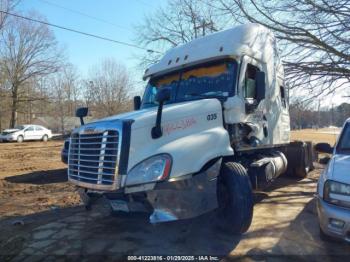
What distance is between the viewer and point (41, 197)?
9266 millimetres

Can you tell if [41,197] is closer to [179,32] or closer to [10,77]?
[179,32]

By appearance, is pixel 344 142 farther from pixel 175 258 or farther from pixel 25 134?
A: pixel 25 134

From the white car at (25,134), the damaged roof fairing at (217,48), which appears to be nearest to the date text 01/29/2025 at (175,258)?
the damaged roof fairing at (217,48)

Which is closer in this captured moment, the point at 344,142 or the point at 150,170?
the point at 150,170

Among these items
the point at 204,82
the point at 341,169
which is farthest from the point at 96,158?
the point at 341,169

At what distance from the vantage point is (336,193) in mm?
4645

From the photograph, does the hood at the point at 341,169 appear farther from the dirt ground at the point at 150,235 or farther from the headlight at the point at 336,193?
the dirt ground at the point at 150,235

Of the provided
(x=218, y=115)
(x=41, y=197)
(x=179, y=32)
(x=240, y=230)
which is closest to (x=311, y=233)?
(x=240, y=230)

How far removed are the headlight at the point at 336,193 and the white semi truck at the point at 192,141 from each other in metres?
1.17

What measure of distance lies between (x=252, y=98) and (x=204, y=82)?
92 centimetres

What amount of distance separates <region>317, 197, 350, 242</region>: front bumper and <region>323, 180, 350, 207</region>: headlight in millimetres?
61

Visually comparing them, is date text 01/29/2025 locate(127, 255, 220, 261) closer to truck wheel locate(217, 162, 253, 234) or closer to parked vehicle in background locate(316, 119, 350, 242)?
truck wheel locate(217, 162, 253, 234)

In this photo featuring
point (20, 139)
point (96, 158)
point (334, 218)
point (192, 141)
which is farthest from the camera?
point (20, 139)

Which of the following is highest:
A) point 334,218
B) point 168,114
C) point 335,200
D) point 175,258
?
point 168,114
